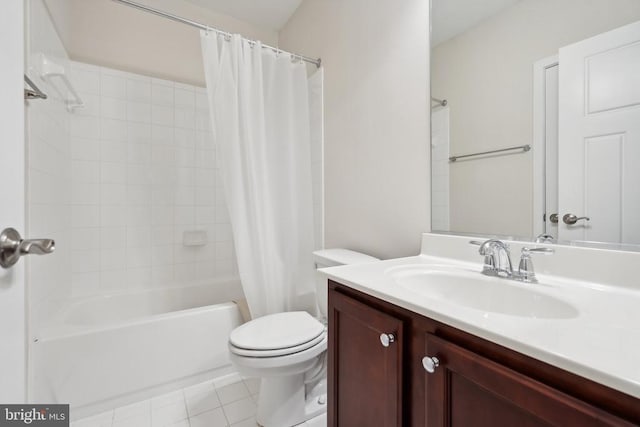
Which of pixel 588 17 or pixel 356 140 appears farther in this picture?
pixel 356 140

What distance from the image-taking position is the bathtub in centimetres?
131

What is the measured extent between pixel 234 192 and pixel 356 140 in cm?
78

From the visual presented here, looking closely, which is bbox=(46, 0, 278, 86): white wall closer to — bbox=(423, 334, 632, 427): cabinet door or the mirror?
the mirror

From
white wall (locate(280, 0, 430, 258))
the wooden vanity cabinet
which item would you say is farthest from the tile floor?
white wall (locate(280, 0, 430, 258))

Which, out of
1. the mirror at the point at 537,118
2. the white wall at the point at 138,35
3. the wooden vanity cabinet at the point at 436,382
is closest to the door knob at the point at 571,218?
the mirror at the point at 537,118

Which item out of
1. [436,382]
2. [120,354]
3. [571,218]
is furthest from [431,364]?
[120,354]

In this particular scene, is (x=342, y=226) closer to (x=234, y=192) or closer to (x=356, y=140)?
(x=356, y=140)

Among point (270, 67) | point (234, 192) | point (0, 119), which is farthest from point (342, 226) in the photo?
point (0, 119)

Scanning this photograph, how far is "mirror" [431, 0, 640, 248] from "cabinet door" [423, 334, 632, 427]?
2.02 feet

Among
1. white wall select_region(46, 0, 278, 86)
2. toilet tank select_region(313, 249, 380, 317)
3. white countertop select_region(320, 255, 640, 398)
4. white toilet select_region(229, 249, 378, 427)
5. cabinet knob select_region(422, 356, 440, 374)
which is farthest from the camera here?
white wall select_region(46, 0, 278, 86)

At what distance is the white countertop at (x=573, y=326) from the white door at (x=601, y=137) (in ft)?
0.65

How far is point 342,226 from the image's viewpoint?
5.99ft

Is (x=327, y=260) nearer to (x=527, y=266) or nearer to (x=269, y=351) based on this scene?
(x=269, y=351)

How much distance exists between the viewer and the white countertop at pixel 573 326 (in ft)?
1.28
